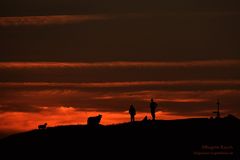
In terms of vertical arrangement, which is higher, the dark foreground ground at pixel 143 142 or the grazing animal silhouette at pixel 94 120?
the grazing animal silhouette at pixel 94 120

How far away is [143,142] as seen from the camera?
68.2 metres

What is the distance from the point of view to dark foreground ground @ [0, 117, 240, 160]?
6612 centimetres

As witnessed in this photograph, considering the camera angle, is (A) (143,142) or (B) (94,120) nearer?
(A) (143,142)

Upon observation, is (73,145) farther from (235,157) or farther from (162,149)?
(235,157)

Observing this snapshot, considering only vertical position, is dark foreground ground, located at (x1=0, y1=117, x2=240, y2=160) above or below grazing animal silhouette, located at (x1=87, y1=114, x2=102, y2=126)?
below

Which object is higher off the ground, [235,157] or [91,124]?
[91,124]

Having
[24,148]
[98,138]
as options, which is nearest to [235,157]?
[98,138]

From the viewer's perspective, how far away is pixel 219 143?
66000 millimetres

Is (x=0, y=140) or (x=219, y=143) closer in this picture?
(x=219, y=143)

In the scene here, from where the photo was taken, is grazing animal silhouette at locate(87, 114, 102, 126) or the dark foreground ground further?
grazing animal silhouette at locate(87, 114, 102, 126)

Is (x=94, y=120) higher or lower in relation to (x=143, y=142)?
higher

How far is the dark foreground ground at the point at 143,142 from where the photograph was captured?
217 ft

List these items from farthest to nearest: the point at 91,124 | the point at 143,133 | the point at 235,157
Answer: the point at 91,124 → the point at 143,133 → the point at 235,157

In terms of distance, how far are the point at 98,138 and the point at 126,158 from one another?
4.19 m
